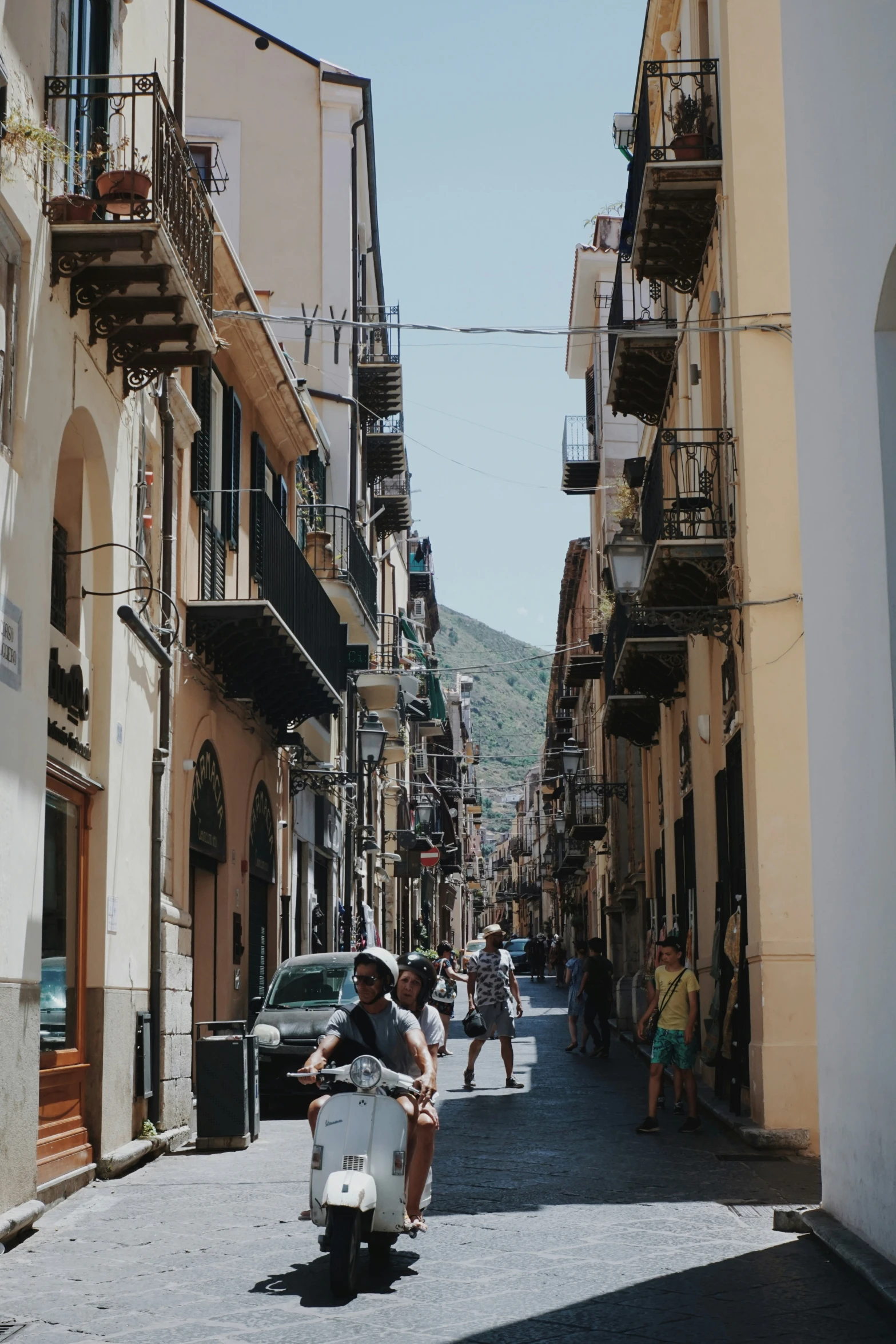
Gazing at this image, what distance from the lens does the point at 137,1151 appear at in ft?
41.3

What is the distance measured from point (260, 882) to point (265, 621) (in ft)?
18.1

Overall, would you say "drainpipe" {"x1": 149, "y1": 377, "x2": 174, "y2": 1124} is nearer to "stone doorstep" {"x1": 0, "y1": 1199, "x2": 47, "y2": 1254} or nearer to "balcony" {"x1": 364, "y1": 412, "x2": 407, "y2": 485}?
"stone doorstep" {"x1": 0, "y1": 1199, "x2": 47, "y2": 1254}

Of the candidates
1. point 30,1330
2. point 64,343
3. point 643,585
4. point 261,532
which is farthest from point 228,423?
point 30,1330

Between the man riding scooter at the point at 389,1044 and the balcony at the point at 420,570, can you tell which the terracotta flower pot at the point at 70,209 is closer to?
the man riding scooter at the point at 389,1044

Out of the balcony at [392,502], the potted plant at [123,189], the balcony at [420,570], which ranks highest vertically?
the balcony at [420,570]

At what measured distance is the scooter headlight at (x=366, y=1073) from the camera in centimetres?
786

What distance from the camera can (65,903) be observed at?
39.6 feet

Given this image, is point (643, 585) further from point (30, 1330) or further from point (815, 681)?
point (30, 1330)

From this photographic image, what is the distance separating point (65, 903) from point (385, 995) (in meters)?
3.95

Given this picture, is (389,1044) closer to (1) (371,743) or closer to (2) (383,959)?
(2) (383,959)

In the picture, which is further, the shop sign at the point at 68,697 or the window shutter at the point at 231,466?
the window shutter at the point at 231,466

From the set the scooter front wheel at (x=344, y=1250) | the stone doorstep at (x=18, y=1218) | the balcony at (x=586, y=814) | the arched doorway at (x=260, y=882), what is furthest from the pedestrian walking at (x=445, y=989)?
the scooter front wheel at (x=344, y=1250)

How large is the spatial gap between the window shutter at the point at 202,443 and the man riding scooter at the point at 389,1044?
9.48 metres

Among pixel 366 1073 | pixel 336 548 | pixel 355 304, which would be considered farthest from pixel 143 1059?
pixel 355 304
